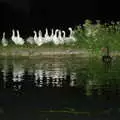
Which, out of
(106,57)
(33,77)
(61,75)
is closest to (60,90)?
(33,77)

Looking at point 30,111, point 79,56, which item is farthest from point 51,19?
point 30,111

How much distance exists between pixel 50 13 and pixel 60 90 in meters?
25.7

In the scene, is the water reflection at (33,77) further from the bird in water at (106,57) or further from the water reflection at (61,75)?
the bird in water at (106,57)

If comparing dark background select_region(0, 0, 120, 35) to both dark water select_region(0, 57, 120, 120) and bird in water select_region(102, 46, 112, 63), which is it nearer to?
bird in water select_region(102, 46, 112, 63)

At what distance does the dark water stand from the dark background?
1686cm

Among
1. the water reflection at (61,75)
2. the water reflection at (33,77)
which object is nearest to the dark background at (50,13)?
the water reflection at (61,75)

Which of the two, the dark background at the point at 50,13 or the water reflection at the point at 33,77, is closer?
the water reflection at the point at 33,77

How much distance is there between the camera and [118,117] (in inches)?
414

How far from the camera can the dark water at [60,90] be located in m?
11.1

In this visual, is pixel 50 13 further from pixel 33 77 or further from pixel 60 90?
pixel 60 90

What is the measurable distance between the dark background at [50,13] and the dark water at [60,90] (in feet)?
55.3

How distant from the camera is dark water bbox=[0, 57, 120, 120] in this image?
36.3 ft

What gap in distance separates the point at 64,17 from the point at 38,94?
26994 millimetres

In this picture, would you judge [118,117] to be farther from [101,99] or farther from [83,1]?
[83,1]
